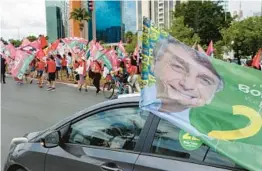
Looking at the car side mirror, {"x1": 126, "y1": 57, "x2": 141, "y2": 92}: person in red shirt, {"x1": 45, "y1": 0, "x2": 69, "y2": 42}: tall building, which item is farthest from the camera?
{"x1": 45, "y1": 0, "x2": 69, "y2": 42}: tall building

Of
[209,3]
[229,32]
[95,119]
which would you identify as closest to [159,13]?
[209,3]

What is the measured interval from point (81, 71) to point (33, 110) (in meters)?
7.25

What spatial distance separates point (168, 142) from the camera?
2865 mm

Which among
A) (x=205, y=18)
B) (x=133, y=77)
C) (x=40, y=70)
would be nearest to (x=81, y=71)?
(x=40, y=70)

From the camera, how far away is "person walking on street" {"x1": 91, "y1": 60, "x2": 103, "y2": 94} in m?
17.2

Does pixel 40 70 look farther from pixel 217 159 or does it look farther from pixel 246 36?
pixel 246 36

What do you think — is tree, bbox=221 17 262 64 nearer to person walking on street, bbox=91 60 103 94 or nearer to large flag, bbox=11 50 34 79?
person walking on street, bbox=91 60 103 94

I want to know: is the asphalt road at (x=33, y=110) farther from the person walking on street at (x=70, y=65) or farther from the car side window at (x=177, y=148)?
the person walking on street at (x=70, y=65)

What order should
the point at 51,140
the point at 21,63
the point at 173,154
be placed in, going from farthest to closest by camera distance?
1. the point at 21,63
2. the point at 51,140
3. the point at 173,154

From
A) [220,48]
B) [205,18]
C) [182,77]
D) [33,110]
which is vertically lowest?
[33,110]

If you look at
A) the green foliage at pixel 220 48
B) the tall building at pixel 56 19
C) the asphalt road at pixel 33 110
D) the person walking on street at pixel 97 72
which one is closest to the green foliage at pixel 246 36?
the green foliage at pixel 220 48

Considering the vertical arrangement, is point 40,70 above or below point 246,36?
below

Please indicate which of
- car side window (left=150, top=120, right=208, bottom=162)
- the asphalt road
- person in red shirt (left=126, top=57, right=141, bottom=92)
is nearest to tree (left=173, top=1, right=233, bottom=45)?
person in red shirt (left=126, top=57, right=141, bottom=92)

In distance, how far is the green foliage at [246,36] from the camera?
41156 millimetres
